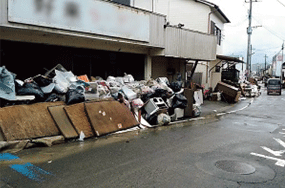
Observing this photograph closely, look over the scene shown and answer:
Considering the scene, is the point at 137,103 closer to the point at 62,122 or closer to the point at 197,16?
the point at 62,122

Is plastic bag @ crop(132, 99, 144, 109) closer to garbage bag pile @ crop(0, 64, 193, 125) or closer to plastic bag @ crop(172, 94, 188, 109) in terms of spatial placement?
garbage bag pile @ crop(0, 64, 193, 125)

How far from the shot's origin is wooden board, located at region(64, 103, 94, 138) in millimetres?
6777

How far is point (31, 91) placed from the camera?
7.21m

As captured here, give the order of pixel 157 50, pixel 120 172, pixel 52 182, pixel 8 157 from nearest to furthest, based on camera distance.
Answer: pixel 52 182, pixel 120 172, pixel 8 157, pixel 157 50

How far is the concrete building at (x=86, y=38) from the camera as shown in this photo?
314 inches

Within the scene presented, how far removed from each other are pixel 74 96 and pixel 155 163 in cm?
384

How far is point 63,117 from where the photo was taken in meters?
6.84

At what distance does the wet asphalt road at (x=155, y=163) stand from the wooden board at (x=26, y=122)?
600 mm

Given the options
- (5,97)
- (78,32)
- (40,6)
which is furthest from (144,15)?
(5,97)

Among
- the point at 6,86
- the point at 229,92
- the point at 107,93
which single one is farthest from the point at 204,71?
the point at 6,86

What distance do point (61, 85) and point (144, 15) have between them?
18.4 ft

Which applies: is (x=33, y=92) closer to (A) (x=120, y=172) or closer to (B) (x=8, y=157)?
(B) (x=8, y=157)

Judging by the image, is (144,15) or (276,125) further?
(144,15)

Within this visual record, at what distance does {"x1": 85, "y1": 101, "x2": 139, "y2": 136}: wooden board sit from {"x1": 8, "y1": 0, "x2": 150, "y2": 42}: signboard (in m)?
3.30
